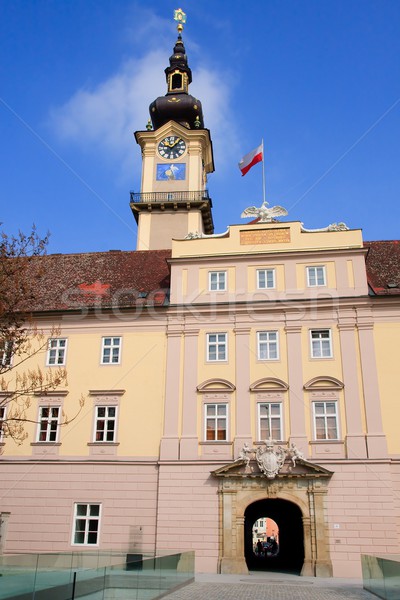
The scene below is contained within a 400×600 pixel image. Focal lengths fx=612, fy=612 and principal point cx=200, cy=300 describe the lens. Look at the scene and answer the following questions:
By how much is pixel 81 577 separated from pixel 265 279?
1735cm

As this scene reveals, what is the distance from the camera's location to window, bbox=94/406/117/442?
26.1 metres

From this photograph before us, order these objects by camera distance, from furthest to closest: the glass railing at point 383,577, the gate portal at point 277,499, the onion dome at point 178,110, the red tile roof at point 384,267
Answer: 1. the onion dome at point 178,110
2. the red tile roof at point 384,267
3. the gate portal at point 277,499
4. the glass railing at point 383,577

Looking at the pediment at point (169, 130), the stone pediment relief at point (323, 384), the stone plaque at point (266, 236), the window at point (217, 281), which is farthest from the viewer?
the pediment at point (169, 130)

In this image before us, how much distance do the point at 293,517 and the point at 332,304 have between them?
419 inches

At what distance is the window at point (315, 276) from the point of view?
1072 inches

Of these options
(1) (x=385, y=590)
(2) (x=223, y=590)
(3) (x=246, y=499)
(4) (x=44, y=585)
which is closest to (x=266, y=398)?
(3) (x=246, y=499)

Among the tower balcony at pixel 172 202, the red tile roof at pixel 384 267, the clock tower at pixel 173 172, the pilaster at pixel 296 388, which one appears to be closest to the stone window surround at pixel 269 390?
the pilaster at pixel 296 388

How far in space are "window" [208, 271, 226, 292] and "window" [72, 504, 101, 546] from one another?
10.6 m

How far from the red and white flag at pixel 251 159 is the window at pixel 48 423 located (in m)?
15.6

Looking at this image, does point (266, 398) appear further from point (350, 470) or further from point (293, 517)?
point (293, 517)

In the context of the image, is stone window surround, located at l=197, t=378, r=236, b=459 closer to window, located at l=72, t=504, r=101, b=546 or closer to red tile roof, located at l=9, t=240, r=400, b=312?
red tile roof, located at l=9, t=240, r=400, b=312

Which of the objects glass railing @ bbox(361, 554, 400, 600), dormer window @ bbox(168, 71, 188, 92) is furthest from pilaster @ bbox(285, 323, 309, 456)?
dormer window @ bbox(168, 71, 188, 92)

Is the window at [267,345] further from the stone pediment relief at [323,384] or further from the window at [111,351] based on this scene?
the window at [111,351]

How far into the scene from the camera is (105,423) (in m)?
26.3
